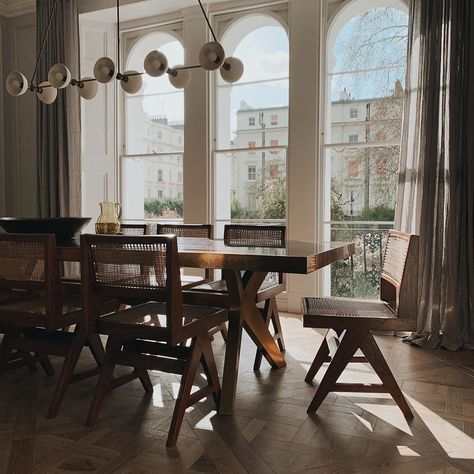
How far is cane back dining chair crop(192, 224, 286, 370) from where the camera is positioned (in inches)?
119

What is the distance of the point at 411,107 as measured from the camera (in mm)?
3920

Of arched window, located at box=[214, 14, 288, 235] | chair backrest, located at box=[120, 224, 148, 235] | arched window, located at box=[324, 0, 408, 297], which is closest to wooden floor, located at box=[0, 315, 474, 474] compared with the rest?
chair backrest, located at box=[120, 224, 148, 235]

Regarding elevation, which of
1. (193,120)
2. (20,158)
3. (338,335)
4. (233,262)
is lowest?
(338,335)

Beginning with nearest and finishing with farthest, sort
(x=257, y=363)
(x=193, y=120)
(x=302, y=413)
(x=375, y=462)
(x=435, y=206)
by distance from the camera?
(x=375, y=462) → (x=302, y=413) → (x=257, y=363) → (x=435, y=206) → (x=193, y=120)

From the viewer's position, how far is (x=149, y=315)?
2334mm

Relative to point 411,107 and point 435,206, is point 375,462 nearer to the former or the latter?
point 435,206

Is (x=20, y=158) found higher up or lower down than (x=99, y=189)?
higher up

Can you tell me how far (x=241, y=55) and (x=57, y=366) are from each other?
3.57 meters

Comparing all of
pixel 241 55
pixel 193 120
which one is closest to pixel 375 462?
pixel 193 120

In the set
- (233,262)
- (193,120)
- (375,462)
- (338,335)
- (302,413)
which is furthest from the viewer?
(193,120)

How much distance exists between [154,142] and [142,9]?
1.37m

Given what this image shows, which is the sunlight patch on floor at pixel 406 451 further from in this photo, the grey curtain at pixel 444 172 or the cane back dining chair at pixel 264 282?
the grey curtain at pixel 444 172

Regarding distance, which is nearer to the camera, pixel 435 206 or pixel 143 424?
pixel 143 424

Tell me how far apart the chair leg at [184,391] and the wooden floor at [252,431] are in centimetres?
6
